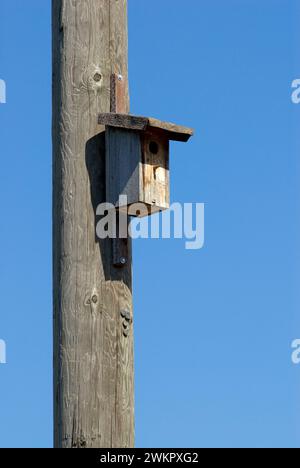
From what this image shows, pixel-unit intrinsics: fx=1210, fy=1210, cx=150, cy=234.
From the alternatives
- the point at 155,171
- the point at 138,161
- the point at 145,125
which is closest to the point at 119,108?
the point at 145,125

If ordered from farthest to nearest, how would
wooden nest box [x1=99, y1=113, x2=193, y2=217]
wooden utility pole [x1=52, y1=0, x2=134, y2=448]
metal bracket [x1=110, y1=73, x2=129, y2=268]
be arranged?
wooden nest box [x1=99, y1=113, x2=193, y2=217] < metal bracket [x1=110, y1=73, x2=129, y2=268] < wooden utility pole [x1=52, y1=0, x2=134, y2=448]

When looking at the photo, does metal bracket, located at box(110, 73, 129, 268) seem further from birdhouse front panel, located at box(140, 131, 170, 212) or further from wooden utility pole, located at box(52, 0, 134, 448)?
birdhouse front panel, located at box(140, 131, 170, 212)

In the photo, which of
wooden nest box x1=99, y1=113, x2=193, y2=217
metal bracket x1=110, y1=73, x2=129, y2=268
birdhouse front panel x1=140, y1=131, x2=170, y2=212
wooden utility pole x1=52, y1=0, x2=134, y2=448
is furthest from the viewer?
birdhouse front panel x1=140, y1=131, x2=170, y2=212

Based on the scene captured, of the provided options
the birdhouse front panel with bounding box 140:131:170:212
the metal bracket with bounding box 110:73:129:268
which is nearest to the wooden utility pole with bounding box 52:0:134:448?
the metal bracket with bounding box 110:73:129:268

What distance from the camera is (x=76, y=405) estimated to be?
16.1 ft

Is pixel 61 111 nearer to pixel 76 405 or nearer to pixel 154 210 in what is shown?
pixel 154 210

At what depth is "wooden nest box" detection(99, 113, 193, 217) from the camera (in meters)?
5.25

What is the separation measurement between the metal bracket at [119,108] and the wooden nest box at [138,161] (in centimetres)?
6

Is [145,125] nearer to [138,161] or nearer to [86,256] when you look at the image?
[138,161]

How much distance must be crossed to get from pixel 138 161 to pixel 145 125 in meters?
0.17

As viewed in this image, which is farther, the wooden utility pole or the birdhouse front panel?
the birdhouse front panel

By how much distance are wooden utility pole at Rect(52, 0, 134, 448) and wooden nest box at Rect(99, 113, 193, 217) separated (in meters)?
0.05

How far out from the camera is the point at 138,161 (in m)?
5.47

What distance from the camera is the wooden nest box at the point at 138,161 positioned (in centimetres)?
525
